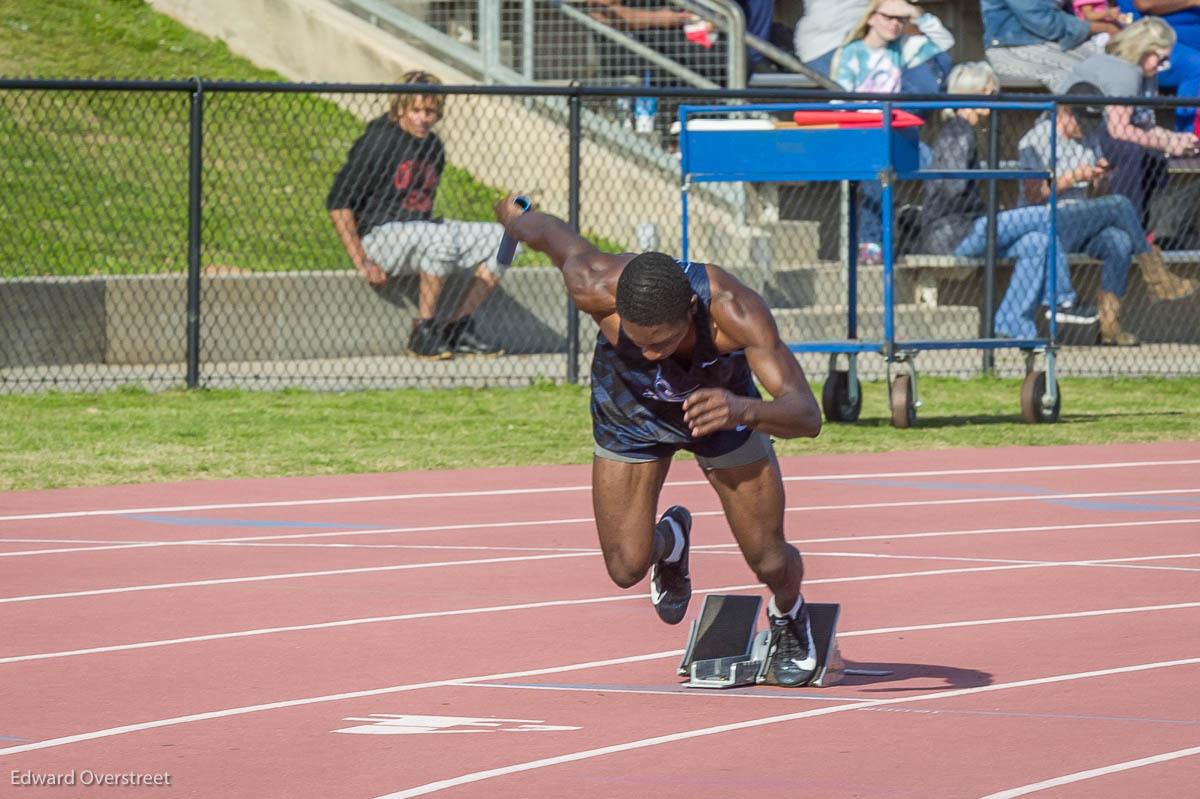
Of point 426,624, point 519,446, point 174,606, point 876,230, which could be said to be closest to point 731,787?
point 426,624

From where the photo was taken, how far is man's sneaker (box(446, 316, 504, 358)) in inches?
614

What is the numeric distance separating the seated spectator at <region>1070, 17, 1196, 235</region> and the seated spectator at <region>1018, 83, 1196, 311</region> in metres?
0.19

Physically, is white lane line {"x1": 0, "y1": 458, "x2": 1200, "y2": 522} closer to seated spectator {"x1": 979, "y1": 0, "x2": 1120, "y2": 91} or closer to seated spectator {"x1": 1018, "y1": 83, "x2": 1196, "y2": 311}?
seated spectator {"x1": 1018, "y1": 83, "x2": 1196, "y2": 311}

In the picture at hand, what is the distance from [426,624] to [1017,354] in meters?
10.6

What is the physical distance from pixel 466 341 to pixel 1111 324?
220 inches

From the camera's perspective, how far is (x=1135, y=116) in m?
17.1

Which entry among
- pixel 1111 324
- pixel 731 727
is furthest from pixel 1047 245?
pixel 731 727

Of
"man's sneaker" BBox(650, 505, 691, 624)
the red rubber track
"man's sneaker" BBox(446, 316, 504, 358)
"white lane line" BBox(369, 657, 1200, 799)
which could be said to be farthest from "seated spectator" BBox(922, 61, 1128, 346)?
"man's sneaker" BBox(650, 505, 691, 624)

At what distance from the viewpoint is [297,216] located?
17.0m

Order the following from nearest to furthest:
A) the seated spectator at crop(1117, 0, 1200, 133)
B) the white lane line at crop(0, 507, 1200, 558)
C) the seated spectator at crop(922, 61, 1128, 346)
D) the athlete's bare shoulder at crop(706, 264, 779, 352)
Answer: the athlete's bare shoulder at crop(706, 264, 779, 352) < the white lane line at crop(0, 507, 1200, 558) < the seated spectator at crop(922, 61, 1128, 346) < the seated spectator at crop(1117, 0, 1200, 133)

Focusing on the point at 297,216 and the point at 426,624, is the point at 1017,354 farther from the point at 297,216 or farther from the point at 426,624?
the point at 426,624

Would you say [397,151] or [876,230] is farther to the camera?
[876,230]

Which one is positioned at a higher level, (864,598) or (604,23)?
(604,23)

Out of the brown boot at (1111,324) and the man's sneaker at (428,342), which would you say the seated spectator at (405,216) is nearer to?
the man's sneaker at (428,342)
